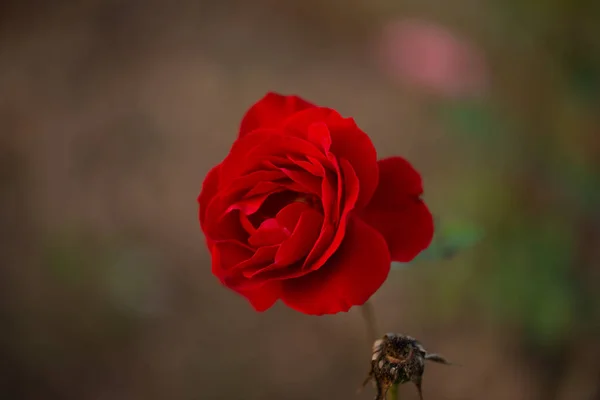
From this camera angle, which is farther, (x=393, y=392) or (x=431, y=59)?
(x=431, y=59)

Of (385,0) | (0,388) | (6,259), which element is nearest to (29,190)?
(6,259)

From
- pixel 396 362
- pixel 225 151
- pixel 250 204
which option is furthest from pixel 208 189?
pixel 225 151

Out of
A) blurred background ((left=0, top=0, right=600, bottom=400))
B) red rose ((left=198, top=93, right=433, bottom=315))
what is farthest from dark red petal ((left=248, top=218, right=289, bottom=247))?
blurred background ((left=0, top=0, right=600, bottom=400))

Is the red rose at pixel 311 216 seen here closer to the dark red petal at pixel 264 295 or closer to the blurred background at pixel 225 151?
the dark red petal at pixel 264 295

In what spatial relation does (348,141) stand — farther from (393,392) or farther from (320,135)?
(393,392)

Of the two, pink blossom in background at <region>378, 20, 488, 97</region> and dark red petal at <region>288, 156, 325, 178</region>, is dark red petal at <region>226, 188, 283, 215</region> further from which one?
pink blossom in background at <region>378, 20, 488, 97</region>

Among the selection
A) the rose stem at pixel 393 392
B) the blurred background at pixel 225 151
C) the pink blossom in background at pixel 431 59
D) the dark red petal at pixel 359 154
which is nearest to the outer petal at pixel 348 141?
the dark red petal at pixel 359 154
